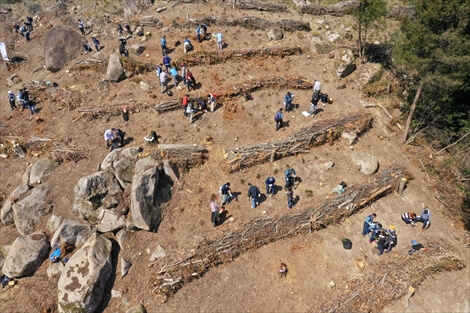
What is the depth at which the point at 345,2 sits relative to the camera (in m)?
33.3

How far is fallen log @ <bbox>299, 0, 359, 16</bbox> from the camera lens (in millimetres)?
32719

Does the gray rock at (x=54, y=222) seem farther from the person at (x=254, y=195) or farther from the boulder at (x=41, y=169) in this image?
the person at (x=254, y=195)

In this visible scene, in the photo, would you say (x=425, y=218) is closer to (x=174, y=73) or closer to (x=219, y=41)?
(x=174, y=73)

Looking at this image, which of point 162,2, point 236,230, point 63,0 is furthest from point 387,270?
point 63,0

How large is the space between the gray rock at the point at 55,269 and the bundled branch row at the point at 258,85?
1189 cm

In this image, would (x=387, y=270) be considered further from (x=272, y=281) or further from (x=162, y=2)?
(x=162, y=2)

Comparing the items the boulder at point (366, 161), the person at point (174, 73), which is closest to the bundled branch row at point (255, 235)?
the boulder at point (366, 161)

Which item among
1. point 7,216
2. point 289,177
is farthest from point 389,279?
point 7,216

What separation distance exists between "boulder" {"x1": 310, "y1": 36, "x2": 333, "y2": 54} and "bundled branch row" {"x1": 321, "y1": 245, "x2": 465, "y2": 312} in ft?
62.8

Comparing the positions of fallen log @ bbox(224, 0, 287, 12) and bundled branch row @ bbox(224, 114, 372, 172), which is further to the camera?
fallen log @ bbox(224, 0, 287, 12)

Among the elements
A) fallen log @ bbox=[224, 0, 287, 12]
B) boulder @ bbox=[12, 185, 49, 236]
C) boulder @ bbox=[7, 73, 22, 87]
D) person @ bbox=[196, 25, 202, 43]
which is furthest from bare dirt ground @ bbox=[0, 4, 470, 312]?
fallen log @ bbox=[224, 0, 287, 12]

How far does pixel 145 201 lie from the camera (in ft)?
54.4

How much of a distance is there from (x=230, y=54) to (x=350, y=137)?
12.9 m

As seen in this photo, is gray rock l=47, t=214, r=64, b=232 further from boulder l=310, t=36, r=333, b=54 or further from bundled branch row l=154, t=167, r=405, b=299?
boulder l=310, t=36, r=333, b=54
